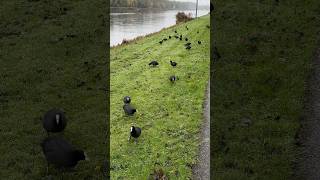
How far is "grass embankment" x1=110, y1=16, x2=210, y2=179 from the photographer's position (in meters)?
19.4

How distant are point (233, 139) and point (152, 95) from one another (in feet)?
31.7

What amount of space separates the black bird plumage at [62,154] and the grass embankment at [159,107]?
2161mm

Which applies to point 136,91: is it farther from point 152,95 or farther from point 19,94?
point 19,94

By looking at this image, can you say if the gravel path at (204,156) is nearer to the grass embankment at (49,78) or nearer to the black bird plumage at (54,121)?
the grass embankment at (49,78)

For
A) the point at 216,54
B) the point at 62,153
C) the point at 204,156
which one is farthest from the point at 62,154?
the point at 216,54

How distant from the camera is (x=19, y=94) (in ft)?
96.8

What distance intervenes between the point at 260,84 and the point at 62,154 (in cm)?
1608

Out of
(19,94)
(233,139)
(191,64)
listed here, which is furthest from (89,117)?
(191,64)

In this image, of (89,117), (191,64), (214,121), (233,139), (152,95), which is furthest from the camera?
(191,64)

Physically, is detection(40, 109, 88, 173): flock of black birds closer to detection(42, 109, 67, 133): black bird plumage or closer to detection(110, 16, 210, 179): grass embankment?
detection(110, 16, 210, 179): grass embankment

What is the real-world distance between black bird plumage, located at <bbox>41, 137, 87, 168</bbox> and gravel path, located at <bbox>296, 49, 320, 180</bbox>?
→ 1020cm

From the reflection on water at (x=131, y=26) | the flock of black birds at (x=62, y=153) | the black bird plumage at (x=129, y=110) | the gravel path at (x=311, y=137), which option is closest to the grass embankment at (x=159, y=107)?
the black bird plumage at (x=129, y=110)

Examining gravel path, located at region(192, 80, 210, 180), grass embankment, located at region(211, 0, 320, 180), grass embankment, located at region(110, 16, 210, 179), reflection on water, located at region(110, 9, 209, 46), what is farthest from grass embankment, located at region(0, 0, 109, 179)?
reflection on water, located at region(110, 9, 209, 46)

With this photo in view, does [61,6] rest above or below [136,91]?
above
